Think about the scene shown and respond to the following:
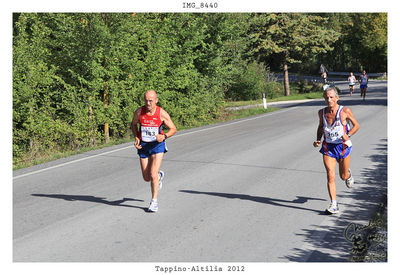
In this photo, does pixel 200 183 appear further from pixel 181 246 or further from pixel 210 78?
pixel 210 78

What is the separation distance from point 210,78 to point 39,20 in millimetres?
7854

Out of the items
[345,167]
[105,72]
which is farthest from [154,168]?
[105,72]

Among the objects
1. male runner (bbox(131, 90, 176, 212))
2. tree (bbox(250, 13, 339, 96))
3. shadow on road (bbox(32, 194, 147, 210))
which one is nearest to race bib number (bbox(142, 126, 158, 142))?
male runner (bbox(131, 90, 176, 212))

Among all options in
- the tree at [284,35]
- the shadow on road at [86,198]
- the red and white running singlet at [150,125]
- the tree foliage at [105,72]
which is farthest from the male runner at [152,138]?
the tree at [284,35]

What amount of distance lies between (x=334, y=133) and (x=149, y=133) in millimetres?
2755

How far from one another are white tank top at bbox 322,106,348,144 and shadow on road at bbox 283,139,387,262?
1104 mm

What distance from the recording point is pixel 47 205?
8211mm

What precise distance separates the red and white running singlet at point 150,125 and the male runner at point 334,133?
244 centimetres

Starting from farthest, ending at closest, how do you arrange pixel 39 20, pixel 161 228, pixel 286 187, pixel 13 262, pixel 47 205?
pixel 39 20
pixel 286 187
pixel 47 205
pixel 161 228
pixel 13 262

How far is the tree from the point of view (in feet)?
138

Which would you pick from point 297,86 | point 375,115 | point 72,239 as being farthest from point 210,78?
point 297,86

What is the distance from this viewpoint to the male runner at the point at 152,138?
25.1ft

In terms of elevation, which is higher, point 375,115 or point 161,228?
point 375,115

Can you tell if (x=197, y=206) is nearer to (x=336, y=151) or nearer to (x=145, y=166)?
(x=145, y=166)
